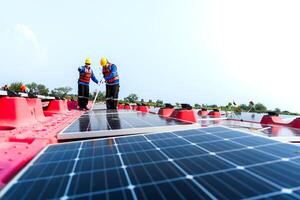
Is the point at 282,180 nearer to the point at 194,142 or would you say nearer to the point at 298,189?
the point at 298,189

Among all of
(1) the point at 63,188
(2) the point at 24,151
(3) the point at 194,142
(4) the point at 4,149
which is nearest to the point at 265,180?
(3) the point at 194,142

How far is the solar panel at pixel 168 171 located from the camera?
2648 mm

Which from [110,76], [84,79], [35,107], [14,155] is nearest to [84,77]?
[84,79]

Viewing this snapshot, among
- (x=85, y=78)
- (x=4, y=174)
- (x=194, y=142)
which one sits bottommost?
(x=4, y=174)

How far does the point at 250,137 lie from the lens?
4.80 metres

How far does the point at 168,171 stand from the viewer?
3279 millimetres

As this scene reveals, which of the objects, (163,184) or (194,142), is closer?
(163,184)

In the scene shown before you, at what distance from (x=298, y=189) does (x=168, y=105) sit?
11.1 metres

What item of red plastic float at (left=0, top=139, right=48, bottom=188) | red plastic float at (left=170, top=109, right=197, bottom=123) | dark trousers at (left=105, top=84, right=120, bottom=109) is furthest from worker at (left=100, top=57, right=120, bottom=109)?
red plastic float at (left=0, top=139, right=48, bottom=188)

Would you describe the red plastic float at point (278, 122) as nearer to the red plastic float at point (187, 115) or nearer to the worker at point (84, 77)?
the red plastic float at point (187, 115)

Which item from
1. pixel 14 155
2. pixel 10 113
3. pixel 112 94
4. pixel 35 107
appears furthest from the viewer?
pixel 112 94

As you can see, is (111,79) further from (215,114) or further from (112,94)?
(215,114)

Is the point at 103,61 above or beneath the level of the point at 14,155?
above

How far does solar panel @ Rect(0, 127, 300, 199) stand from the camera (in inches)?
104
